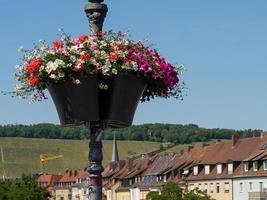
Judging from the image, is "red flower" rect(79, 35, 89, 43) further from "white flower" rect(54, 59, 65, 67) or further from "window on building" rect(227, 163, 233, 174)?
"window on building" rect(227, 163, 233, 174)

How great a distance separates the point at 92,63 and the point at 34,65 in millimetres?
737

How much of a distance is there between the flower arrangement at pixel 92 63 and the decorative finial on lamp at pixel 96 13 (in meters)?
0.19

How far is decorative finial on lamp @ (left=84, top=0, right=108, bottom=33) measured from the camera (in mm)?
10375

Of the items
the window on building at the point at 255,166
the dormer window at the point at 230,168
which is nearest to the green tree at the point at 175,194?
the dormer window at the point at 230,168

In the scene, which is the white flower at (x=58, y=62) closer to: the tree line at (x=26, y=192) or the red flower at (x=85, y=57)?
the red flower at (x=85, y=57)

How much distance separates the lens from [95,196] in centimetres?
998

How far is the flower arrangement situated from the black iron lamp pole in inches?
8.7

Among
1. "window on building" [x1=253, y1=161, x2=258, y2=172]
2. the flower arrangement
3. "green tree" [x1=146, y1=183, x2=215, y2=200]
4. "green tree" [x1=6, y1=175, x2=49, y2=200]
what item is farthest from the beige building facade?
the flower arrangement

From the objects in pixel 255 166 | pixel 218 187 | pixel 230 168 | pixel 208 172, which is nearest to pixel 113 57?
pixel 255 166

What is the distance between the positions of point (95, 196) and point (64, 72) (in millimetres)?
1498

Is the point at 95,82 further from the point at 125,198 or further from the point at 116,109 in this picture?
the point at 125,198

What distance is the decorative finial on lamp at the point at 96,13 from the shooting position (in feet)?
34.0

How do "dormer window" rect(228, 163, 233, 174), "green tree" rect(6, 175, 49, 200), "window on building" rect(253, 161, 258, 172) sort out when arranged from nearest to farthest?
"window on building" rect(253, 161, 258, 172) < "dormer window" rect(228, 163, 233, 174) < "green tree" rect(6, 175, 49, 200)

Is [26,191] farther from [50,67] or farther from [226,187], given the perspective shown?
[50,67]
